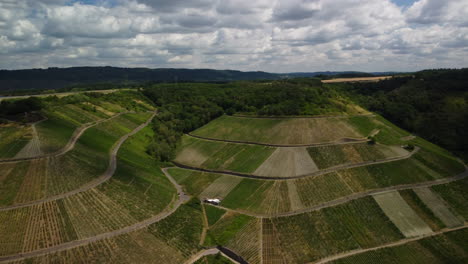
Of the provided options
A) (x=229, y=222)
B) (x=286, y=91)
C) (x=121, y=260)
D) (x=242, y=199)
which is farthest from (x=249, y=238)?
(x=286, y=91)

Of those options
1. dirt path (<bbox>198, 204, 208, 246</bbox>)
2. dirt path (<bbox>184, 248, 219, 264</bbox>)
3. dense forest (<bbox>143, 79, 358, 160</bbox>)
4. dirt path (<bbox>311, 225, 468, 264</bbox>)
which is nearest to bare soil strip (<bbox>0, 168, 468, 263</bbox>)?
dirt path (<bbox>311, 225, 468, 264</bbox>)

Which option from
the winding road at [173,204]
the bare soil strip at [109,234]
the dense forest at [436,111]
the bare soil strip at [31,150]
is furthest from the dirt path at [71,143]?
the dense forest at [436,111]

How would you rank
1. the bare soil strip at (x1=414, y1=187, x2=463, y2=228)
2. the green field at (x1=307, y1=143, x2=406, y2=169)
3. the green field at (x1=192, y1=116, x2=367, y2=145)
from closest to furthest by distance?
the bare soil strip at (x1=414, y1=187, x2=463, y2=228) → the green field at (x1=307, y1=143, x2=406, y2=169) → the green field at (x1=192, y1=116, x2=367, y2=145)

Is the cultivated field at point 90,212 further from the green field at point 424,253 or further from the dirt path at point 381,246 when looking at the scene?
the green field at point 424,253

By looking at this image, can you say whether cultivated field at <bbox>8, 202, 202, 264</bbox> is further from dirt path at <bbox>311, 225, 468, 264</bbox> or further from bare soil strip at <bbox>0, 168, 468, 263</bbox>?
dirt path at <bbox>311, 225, 468, 264</bbox>

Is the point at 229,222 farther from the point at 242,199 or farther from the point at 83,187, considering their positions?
the point at 83,187

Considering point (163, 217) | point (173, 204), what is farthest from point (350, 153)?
point (163, 217)
